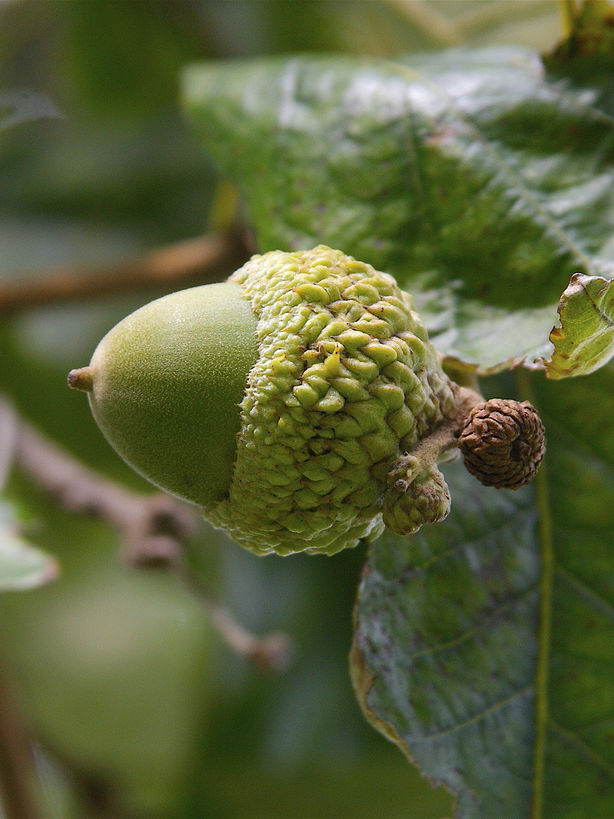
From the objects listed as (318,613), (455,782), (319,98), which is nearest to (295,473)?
(455,782)

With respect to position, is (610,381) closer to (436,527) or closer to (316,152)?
(436,527)

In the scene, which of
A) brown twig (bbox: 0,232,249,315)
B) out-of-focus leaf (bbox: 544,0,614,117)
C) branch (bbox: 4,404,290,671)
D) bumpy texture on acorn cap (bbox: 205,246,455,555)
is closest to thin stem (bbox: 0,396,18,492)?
branch (bbox: 4,404,290,671)

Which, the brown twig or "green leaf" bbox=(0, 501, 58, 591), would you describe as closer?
"green leaf" bbox=(0, 501, 58, 591)

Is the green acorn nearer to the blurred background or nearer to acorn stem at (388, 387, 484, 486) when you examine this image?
acorn stem at (388, 387, 484, 486)

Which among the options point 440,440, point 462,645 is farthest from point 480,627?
point 440,440

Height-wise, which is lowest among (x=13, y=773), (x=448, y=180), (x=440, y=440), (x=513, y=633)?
(x=13, y=773)

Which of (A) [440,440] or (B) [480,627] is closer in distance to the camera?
(A) [440,440]

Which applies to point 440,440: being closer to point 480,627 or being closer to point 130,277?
point 480,627
